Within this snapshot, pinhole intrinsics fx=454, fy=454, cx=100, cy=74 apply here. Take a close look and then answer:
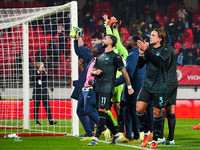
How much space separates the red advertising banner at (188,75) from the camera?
19188 mm

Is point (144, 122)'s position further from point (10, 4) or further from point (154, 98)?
point (10, 4)

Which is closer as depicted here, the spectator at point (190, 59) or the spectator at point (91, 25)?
the spectator at point (190, 59)

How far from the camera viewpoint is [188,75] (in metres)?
19.3

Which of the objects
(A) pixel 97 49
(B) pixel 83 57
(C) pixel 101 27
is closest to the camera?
(A) pixel 97 49

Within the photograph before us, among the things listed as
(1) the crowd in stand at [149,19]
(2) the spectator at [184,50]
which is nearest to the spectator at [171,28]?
(1) the crowd in stand at [149,19]

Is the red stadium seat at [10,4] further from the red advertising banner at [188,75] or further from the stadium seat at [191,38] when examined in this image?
the red advertising banner at [188,75]

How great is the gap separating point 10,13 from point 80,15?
1335 centimetres

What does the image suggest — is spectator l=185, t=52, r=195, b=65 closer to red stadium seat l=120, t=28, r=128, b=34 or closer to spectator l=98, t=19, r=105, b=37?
red stadium seat l=120, t=28, r=128, b=34

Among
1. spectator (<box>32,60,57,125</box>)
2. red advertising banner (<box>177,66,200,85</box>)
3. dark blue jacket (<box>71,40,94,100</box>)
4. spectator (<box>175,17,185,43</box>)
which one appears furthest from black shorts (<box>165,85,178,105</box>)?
spectator (<box>175,17,185,43</box>)

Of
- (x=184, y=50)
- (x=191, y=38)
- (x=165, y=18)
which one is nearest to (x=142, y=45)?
(x=184, y=50)

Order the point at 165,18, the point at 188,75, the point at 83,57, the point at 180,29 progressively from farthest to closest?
the point at 165,18, the point at 180,29, the point at 188,75, the point at 83,57

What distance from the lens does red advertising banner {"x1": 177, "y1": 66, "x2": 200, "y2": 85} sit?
19.2 metres

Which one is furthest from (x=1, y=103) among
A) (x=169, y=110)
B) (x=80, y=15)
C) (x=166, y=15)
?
(x=166, y=15)

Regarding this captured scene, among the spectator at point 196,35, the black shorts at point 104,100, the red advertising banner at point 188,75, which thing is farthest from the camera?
the spectator at point 196,35
